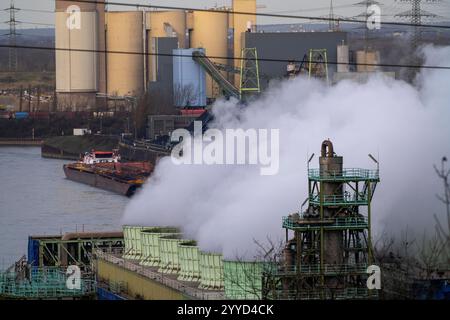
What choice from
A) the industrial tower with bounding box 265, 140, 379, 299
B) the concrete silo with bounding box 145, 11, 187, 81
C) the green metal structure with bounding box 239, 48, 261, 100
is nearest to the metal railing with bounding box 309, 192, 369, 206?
the industrial tower with bounding box 265, 140, 379, 299

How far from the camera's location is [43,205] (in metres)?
25.5

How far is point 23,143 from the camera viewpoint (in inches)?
1757

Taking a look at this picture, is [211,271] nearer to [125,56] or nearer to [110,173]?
[110,173]

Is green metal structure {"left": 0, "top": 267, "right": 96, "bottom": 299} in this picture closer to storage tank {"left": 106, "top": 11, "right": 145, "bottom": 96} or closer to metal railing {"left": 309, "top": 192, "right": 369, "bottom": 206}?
metal railing {"left": 309, "top": 192, "right": 369, "bottom": 206}

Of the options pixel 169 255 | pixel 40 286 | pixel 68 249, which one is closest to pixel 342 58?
pixel 68 249

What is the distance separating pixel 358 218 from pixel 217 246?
1519 millimetres

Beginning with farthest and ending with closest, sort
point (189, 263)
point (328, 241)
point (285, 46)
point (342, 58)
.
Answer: point (285, 46) < point (342, 58) < point (189, 263) < point (328, 241)

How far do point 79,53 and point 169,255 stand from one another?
30.8 m

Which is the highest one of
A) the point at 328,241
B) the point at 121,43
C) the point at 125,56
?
the point at 121,43

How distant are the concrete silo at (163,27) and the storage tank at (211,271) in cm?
3261

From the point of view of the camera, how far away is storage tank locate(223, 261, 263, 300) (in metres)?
11.9

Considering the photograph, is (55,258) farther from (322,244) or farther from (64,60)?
(64,60)

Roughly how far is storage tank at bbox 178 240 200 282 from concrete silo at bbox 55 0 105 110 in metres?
30.9
